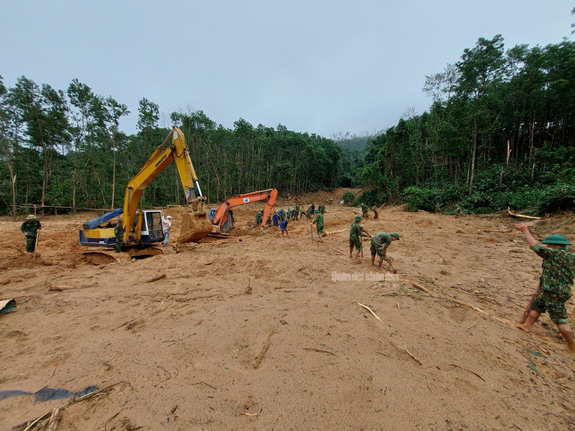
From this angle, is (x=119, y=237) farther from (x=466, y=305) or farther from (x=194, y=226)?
(x=466, y=305)

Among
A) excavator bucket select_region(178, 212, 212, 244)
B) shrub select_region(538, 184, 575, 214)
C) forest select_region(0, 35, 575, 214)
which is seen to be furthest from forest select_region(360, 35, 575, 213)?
excavator bucket select_region(178, 212, 212, 244)

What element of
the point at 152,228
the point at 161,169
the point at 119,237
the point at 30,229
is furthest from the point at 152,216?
the point at 30,229

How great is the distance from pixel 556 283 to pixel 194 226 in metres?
7.87

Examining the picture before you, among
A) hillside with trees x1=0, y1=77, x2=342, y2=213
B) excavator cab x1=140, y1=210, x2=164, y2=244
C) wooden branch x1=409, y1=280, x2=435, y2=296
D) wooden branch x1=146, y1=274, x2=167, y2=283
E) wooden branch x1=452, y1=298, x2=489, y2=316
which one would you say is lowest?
wooden branch x1=146, y1=274, x2=167, y2=283

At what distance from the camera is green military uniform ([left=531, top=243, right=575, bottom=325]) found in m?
3.13

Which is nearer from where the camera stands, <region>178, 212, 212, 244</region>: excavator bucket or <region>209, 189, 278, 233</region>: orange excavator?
<region>178, 212, 212, 244</region>: excavator bucket

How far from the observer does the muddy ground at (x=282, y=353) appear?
197 cm

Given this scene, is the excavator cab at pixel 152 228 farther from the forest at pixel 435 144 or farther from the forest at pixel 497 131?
the forest at pixel 497 131

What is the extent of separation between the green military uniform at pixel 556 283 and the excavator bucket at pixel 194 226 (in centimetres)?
753

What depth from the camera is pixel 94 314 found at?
3639 mm

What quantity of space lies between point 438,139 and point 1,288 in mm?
29565

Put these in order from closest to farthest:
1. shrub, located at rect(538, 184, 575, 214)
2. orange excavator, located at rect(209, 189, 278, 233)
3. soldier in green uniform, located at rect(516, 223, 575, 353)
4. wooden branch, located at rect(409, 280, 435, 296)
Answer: soldier in green uniform, located at rect(516, 223, 575, 353), wooden branch, located at rect(409, 280, 435, 296), shrub, located at rect(538, 184, 575, 214), orange excavator, located at rect(209, 189, 278, 233)

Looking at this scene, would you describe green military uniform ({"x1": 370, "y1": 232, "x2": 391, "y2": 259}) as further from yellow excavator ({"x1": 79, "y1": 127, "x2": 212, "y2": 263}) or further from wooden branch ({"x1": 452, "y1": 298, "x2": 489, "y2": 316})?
yellow excavator ({"x1": 79, "y1": 127, "x2": 212, "y2": 263})

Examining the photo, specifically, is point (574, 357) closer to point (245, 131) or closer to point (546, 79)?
point (546, 79)
